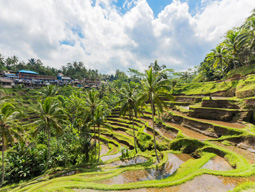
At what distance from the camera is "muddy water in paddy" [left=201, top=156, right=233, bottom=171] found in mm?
10914

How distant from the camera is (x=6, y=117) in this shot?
1320 centimetres

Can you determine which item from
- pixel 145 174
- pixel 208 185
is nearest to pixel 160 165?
pixel 145 174

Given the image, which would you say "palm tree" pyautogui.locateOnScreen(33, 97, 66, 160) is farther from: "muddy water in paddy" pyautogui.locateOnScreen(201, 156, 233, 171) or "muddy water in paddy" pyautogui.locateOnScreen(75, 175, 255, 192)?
"muddy water in paddy" pyautogui.locateOnScreen(201, 156, 233, 171)

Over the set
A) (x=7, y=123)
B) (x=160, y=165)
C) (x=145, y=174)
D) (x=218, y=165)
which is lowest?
(x=145, y=174)

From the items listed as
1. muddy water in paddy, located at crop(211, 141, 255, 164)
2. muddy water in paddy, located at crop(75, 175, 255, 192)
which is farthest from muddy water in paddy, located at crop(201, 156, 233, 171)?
muddy water in paddy, located at crop(75, 175, 255, 192)

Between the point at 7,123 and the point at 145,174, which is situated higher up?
the point at 7,123

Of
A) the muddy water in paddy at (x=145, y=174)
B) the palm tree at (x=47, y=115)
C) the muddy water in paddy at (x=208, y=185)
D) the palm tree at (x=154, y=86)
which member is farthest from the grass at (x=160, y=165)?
the palm tree at (x=47, y=115)

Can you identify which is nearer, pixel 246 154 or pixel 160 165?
pixel 246 154

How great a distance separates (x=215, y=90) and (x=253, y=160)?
25.9 metres

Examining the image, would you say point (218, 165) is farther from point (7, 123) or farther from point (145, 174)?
point (7, 123)

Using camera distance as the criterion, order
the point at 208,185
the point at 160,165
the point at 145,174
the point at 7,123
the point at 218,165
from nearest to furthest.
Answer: the point at 208,185, the point at 145,174, the point at 218,165, the point at 160,165, the point at 7,123

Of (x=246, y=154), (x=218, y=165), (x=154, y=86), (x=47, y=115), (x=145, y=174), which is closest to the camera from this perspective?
(x=145, y=174)

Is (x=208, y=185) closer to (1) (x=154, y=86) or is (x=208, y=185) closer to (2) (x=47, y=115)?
(1) (x=154, y=86)

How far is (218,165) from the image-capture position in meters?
11.4
